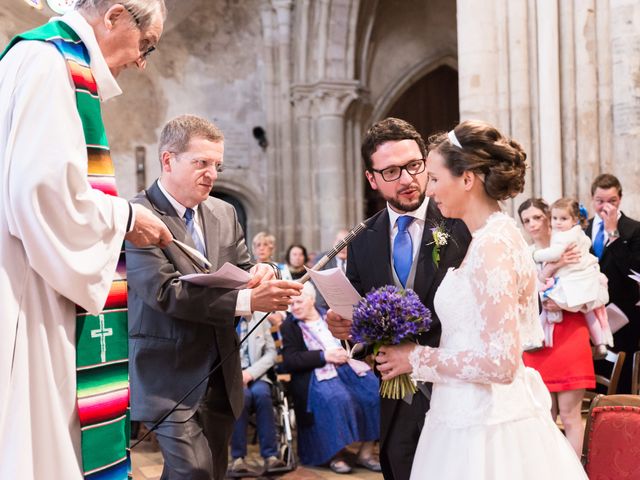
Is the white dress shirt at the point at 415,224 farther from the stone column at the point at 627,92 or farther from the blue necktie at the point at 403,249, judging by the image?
the stone column at the point at 627,92

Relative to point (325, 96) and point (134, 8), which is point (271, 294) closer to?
point (134, 8)

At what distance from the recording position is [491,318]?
91.3 inches

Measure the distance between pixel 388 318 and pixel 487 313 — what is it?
1.12 feet

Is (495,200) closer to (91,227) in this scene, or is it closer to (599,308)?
(91,227)

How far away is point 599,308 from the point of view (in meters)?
5.47

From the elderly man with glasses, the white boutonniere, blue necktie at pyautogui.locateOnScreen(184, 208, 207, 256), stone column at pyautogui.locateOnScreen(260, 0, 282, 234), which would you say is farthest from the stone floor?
stone column at pyautogui.locateOnScreen(260, 0, 282, 234)

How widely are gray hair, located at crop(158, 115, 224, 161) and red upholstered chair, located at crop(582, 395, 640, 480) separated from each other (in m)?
1.82

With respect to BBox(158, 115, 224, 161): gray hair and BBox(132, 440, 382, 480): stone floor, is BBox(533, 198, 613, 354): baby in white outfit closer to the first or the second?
BBox(132, 440, 382, 480): stone floor

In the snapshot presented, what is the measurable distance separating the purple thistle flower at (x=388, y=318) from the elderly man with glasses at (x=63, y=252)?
674mm

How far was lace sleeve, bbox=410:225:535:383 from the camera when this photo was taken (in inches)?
91.0

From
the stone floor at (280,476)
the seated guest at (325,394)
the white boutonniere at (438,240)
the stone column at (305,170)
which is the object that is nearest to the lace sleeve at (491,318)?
the white boutonniere at (438,240)

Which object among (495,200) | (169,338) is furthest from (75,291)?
(495,200)

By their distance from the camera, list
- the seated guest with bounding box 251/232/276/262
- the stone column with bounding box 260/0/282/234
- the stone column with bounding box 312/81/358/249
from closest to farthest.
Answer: the seated guest with bounding box 251/232/276/262 < the stone column with bounding box 312/81/358/249 < the stone column with bounding box 260/0/282/234

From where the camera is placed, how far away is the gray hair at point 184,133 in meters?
3.21
